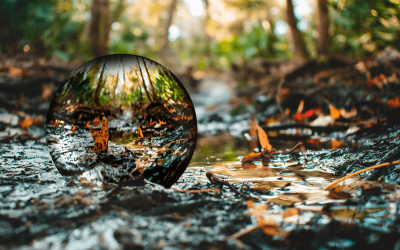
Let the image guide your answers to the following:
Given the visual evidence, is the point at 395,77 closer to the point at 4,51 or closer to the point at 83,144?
the point at 83,144

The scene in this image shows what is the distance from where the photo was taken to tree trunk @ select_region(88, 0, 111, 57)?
7.19m

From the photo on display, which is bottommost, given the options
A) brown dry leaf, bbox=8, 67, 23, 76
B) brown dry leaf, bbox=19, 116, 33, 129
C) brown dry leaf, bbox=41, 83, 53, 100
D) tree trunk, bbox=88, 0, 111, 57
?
brown dry leaf, bbox=19, 116, 33, 129

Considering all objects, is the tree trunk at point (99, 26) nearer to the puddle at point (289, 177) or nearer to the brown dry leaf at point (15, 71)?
the brown dry leaf at point (15, 71)

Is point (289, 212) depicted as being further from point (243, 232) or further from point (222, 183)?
point (222, 183)

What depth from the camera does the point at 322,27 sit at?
5883mm

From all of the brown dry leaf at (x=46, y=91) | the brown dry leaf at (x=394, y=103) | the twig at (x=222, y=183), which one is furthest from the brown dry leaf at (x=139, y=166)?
the brown dry leaf at (x=46, y=91)

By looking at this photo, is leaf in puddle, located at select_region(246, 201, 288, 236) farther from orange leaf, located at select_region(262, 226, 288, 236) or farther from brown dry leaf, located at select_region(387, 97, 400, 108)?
brown dry leaf, located at select_region(387, 97, 400, 108)

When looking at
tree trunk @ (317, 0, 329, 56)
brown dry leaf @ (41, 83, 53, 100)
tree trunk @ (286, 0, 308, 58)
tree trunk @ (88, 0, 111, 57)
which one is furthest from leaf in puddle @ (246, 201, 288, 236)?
tree trunk @ (88, 0, 111, 57)

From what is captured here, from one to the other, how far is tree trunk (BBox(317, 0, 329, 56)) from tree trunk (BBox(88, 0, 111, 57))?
5.28 metres

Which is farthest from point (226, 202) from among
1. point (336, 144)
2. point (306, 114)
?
point (306, 114)

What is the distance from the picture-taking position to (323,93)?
4496 millimetres

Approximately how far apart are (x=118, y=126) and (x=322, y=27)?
19.0ft

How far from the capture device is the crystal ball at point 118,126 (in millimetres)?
1433

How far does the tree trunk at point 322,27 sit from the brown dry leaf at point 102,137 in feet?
18.2
